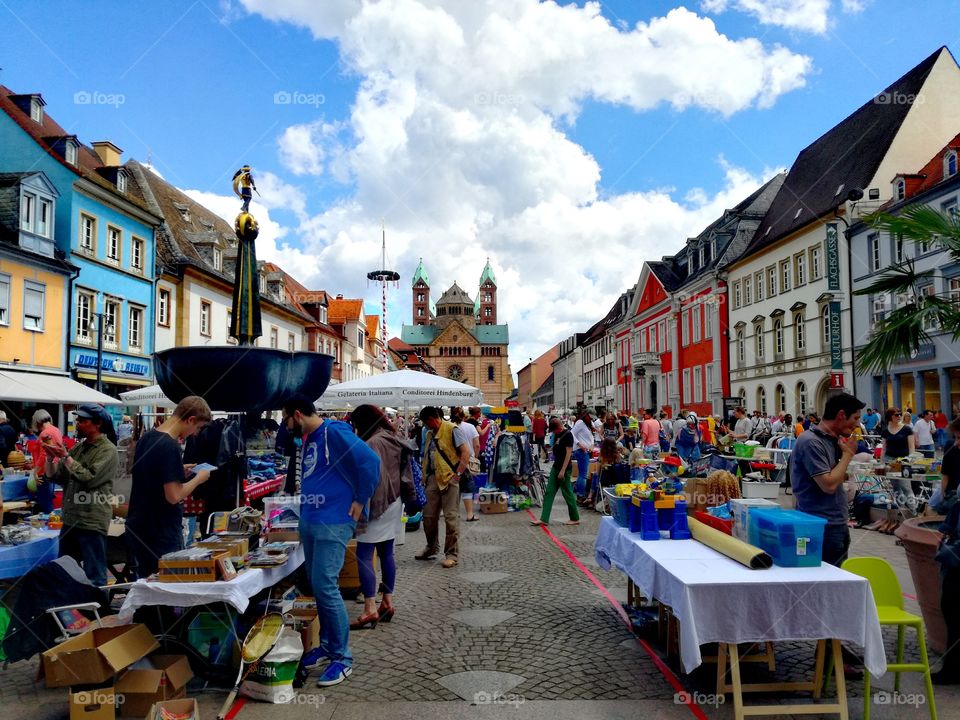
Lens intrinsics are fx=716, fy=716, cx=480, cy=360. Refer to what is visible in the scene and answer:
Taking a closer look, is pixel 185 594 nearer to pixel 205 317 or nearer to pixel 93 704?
pixel 93 704

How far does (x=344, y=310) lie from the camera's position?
2493 inches

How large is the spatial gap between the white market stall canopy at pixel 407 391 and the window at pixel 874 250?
69.3 feet

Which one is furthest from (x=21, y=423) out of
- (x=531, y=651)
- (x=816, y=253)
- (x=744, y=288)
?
(x=744, y=288)

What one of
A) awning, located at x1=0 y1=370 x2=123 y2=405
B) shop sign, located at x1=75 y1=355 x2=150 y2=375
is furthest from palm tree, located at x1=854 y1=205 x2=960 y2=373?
shop sign, located at x1=75 y1=355 x2=150 y2=375

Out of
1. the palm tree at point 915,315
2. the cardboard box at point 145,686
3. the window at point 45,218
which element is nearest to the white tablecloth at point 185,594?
the cardboard box at point 145,686

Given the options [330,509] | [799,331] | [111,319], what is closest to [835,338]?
[799,331]

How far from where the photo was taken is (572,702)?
4547 millimetres

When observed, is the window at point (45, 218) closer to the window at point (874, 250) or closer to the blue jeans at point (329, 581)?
the blue jeans at point (329, 581)

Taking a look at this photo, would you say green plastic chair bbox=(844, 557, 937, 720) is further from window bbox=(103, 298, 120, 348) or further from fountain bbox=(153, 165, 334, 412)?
window bbox=(103, 298, 120, 348)

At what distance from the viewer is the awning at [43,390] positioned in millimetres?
18953

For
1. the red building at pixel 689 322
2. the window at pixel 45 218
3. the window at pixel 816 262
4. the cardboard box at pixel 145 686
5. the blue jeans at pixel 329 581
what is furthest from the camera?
the red building at pixel 689 322

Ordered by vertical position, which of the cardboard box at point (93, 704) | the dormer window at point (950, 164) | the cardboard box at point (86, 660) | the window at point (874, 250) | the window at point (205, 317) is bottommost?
the cardboard box at point (93, 704)

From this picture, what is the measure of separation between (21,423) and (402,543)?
18.0 m

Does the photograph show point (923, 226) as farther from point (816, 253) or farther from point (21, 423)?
point (816, 253)
